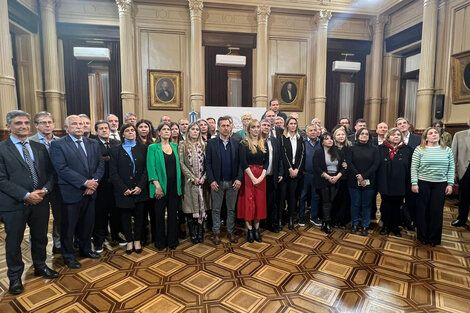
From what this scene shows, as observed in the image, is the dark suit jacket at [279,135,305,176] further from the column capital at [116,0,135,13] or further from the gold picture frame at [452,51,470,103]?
the column capital at [116,0,135,13]

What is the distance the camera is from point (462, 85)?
5922mm

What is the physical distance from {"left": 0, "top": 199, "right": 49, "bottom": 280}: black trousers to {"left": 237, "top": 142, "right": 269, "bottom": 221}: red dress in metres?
1.98

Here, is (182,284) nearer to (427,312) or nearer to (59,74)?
(427,312)

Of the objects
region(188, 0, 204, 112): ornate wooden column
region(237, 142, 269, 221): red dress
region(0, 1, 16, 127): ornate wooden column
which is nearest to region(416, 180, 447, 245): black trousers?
region(237, 142, 269, 221): red dress

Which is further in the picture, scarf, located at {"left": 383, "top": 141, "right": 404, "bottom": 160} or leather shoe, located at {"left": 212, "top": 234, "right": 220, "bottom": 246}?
scarf, located at {"left": 383, "top": 141, "right": 404, "bottom": 160}

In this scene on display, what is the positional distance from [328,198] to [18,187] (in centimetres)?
329

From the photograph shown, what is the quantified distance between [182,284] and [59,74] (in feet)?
24.1

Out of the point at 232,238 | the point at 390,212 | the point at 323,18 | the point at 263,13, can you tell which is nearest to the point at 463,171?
the point at 390,212

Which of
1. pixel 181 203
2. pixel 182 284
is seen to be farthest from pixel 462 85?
pixel 182 284

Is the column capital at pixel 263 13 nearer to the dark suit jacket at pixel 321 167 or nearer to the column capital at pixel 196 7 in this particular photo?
the column capital at pixel 196 7

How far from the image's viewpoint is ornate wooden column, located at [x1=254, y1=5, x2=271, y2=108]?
7590 millimetres

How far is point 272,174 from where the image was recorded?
340 centimetres

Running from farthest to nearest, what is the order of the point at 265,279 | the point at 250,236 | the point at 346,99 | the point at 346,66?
the point at 346,99 < the point at 346,66 < the point at 250,236 < the point at 265,279

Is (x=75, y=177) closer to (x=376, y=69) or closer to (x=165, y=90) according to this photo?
(x=165, y=90)
